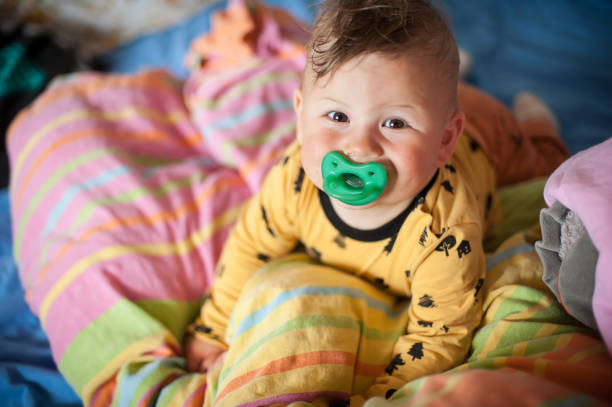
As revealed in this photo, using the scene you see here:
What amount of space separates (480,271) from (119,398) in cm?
63

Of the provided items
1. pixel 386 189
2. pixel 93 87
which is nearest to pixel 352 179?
pixel 386 189

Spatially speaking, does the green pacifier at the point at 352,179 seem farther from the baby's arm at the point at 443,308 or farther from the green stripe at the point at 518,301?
the green stripe at the point at 518,301

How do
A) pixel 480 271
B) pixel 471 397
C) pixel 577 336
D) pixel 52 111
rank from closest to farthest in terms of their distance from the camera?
pixel 471 397 < pixel 577 336 < pixel 480 271 < pixel 52 111

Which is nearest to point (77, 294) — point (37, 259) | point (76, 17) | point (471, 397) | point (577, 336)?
point (37, 259)

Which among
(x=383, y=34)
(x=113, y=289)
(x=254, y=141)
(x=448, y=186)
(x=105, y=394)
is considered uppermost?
(x=383, y=34)

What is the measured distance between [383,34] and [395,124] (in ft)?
A: 0.38

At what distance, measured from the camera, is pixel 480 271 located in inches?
28.3

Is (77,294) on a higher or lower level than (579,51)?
lower

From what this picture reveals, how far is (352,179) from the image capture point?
62 centimetres

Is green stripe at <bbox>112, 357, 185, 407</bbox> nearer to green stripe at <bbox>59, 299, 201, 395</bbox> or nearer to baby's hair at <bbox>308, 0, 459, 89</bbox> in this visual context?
green stripe at <bbox>59, 299, 201, 395</bbox>

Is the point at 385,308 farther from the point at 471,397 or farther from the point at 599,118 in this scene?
the point at 599,118

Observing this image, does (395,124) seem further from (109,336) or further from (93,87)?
(93,87)

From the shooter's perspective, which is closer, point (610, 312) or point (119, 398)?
point (610, 312)

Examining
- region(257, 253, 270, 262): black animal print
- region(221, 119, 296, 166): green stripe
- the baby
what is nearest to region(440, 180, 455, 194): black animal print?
the baby
